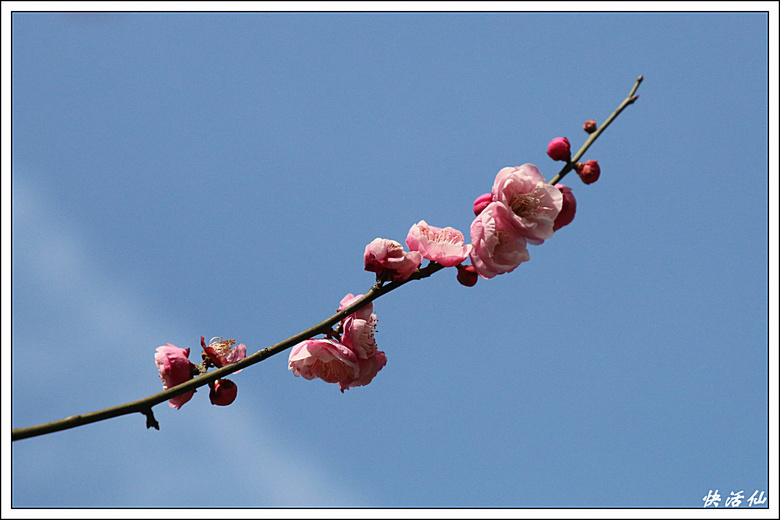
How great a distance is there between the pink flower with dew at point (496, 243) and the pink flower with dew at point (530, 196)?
39 mm

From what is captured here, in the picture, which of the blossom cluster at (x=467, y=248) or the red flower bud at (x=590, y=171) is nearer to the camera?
the blossom cluster at (x=467, y=248)

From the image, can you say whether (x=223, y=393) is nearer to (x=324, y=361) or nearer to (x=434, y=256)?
(x=324, y=361)

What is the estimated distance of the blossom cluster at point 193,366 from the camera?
1.77 meters

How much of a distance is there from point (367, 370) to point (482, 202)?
0.65 meters

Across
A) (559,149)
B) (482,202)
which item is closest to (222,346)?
(482,202)

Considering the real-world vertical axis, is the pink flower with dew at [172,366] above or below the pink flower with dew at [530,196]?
below

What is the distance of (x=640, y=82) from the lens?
1.76 m

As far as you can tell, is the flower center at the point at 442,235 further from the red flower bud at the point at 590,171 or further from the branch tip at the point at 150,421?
the branch tip at the point at 150,421

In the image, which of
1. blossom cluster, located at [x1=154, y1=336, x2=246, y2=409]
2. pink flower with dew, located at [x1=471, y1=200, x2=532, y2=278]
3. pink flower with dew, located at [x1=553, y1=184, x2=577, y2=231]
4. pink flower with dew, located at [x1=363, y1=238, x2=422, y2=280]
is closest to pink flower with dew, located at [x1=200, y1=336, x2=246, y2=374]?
blossom cluster, located at [x1=154, y1=336, x2=246, y2=409]

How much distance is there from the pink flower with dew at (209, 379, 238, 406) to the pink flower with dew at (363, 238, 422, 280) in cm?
58

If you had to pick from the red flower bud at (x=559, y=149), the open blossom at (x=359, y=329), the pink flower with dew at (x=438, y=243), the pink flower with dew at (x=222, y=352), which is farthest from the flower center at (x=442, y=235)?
the pink flower with dew at (x=222, y=352)

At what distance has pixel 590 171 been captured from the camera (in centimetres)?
177

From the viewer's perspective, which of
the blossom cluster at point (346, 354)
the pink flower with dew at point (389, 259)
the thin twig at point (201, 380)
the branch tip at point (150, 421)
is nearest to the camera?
the thin twig at point (201, 380)

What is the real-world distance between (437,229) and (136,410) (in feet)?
3.18
